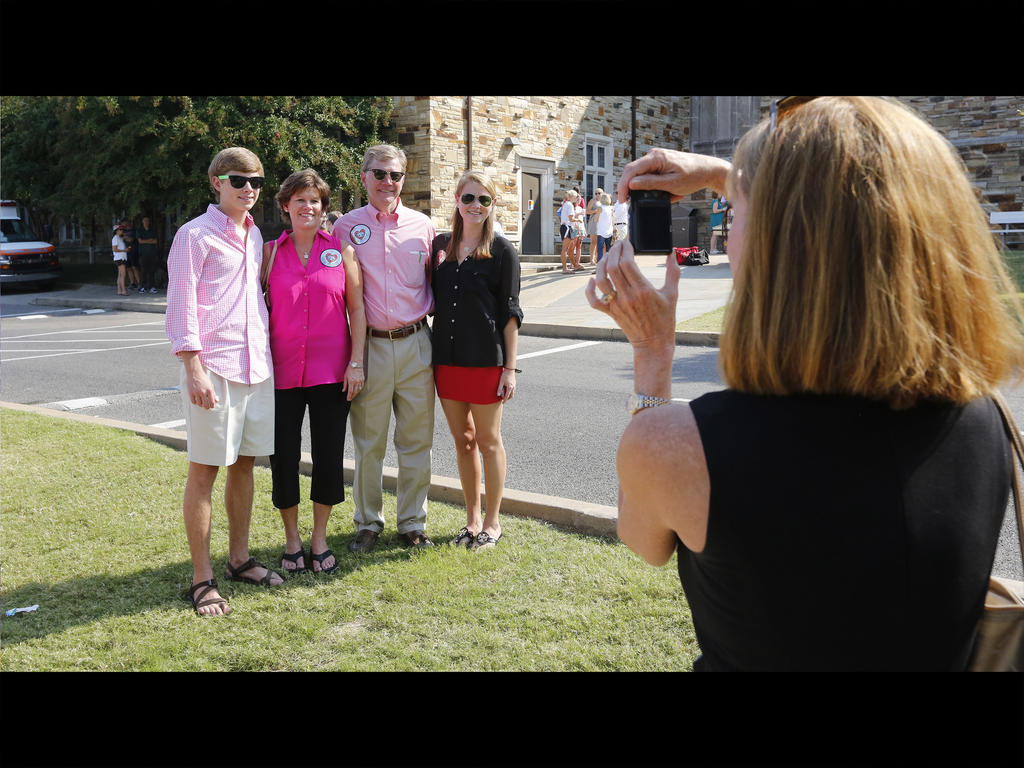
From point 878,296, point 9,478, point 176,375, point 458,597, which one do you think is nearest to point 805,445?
point 878,296

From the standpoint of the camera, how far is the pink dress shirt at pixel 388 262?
14.9ft

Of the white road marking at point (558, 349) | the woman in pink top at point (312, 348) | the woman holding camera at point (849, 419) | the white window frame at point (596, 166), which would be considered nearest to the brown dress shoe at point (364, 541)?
the woman in pink top at point (312, 348)

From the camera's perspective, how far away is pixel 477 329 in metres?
4.55

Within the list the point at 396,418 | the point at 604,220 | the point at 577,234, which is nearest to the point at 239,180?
the point at 396,418

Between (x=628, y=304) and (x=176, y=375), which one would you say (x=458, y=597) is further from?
(x=176, y=375)

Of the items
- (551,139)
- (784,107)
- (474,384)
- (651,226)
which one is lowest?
(474,384)

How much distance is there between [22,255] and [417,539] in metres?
25.9

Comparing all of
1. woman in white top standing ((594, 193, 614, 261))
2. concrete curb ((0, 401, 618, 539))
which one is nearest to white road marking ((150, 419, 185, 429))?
concrete curb ((0, 401, 618, 539))

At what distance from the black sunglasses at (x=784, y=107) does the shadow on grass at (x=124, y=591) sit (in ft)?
11.4

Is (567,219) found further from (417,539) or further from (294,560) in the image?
(294,560)

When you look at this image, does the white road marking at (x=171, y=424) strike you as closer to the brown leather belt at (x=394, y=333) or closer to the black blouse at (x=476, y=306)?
the brown leather belt at (x=394, y=333)

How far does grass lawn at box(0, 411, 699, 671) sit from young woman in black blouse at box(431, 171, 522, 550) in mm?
367

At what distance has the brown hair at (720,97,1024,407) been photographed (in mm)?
1110
